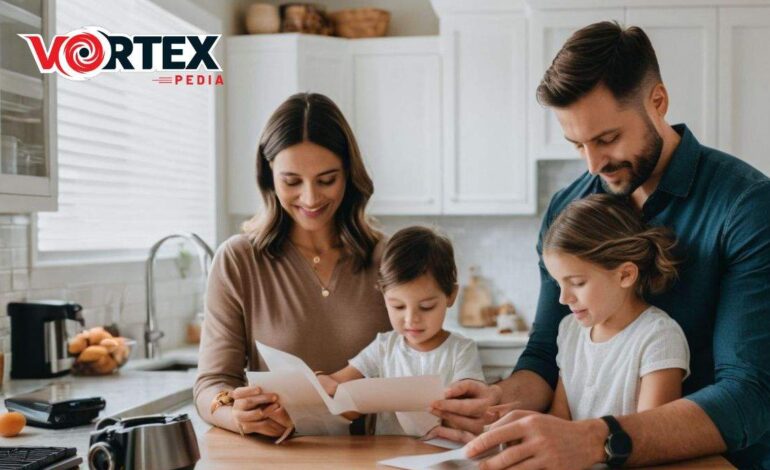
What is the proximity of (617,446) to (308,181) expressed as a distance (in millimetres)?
948

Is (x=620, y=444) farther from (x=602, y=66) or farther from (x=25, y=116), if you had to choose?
(x=25, y=116)

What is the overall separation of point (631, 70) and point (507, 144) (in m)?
2.78

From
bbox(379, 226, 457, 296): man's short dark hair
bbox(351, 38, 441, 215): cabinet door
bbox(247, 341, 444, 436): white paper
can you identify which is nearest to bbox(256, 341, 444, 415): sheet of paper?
bbox(247, 341, 444, 436): white paper

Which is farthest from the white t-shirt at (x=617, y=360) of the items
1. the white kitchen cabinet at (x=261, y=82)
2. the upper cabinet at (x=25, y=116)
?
the white kitchen cabinet at (x=261, y=82)

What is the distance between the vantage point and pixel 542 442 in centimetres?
145

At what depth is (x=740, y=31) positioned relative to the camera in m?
4.28

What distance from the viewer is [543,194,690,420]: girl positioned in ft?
5.60

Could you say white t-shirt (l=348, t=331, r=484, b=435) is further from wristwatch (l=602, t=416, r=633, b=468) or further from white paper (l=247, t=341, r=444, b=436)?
wristwatch (l=602, t=416, r=633, b=468)

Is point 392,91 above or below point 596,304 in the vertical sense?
above

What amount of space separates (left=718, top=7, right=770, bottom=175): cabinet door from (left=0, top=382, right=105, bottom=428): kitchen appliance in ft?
10.2

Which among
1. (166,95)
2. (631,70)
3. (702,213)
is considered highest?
(166,95)

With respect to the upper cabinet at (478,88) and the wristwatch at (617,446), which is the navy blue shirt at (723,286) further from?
the upper cabinet at (478,88)

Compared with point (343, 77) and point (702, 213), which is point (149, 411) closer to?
point (702, 213)

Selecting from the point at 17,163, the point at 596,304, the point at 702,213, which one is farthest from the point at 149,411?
the point at 702,213
